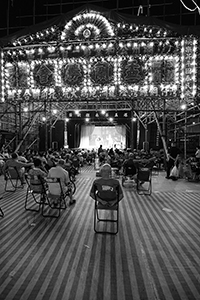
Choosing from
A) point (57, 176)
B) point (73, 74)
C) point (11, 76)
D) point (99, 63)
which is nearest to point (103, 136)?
point (73, 74)

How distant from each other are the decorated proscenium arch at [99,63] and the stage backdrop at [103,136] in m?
13.5

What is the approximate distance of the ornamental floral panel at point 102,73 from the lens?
11695 mm

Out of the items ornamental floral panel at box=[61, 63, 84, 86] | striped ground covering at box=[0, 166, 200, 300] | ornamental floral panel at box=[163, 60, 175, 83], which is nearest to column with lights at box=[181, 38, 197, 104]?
ornamental floral panel at box=[163, 60, 175, 83]

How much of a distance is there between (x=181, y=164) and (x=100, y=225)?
291 inches

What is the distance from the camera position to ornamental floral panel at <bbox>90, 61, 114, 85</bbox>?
38.4 feet

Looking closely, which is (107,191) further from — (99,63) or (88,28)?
(88,28)

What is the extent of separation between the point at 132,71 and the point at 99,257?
1046 cm

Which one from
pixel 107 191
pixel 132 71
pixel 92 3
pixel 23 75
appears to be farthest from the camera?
pixel 92 3

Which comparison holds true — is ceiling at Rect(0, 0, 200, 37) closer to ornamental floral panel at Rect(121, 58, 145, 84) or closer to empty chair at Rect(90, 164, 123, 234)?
ornamental floral panel at Rect(121, 58, 145, 84)

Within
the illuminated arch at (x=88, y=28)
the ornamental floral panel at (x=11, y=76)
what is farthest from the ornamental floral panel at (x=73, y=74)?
the ornamental floral panel at (x=11, y=76)

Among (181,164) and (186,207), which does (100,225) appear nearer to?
(186,207)

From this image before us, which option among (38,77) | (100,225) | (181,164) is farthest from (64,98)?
(100,225)

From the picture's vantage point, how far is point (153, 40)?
1120 centimetres

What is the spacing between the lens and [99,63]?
11.8 m
